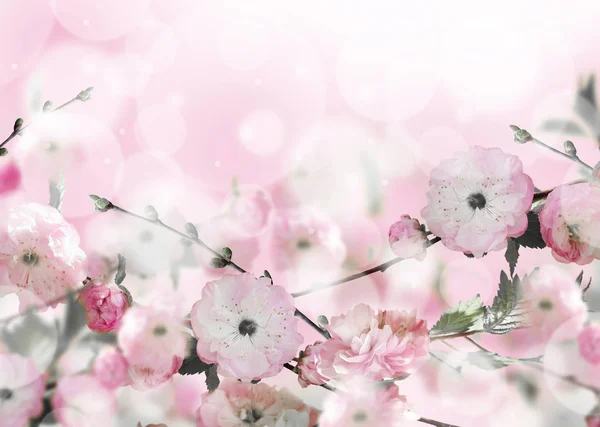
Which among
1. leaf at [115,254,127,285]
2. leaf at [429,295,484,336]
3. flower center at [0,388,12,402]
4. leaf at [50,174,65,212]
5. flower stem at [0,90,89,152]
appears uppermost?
flower stem at [0,90,89,152]

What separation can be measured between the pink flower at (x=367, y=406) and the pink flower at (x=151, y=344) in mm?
162

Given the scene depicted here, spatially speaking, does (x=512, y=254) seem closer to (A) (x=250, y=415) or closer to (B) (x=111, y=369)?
(A) (x=250, y=415)

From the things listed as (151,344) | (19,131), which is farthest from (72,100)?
(151,344)

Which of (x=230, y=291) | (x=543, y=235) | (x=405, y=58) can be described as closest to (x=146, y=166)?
(x=230, y=291)

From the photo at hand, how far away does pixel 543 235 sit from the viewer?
0.59 metres

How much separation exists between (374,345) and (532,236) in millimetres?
192

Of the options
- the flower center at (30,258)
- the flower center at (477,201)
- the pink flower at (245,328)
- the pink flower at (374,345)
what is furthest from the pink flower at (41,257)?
the flower center at (477,201)

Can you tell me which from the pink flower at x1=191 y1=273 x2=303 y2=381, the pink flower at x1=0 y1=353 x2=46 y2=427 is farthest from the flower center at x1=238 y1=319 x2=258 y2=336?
the pink flower at x1=0 y1=353 x2=46 y2=427

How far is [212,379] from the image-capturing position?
1.97 ft

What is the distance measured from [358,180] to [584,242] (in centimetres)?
23

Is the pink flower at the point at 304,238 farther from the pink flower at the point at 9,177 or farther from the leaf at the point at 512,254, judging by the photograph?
the pink flower at the point at 9,177

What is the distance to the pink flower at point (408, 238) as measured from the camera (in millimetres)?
603

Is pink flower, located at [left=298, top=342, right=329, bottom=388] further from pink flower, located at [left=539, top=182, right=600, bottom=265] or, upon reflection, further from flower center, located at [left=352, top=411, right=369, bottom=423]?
pink flower, located at [left=539, top=182, right=600, bottom=265]

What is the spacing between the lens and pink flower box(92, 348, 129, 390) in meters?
0.61
